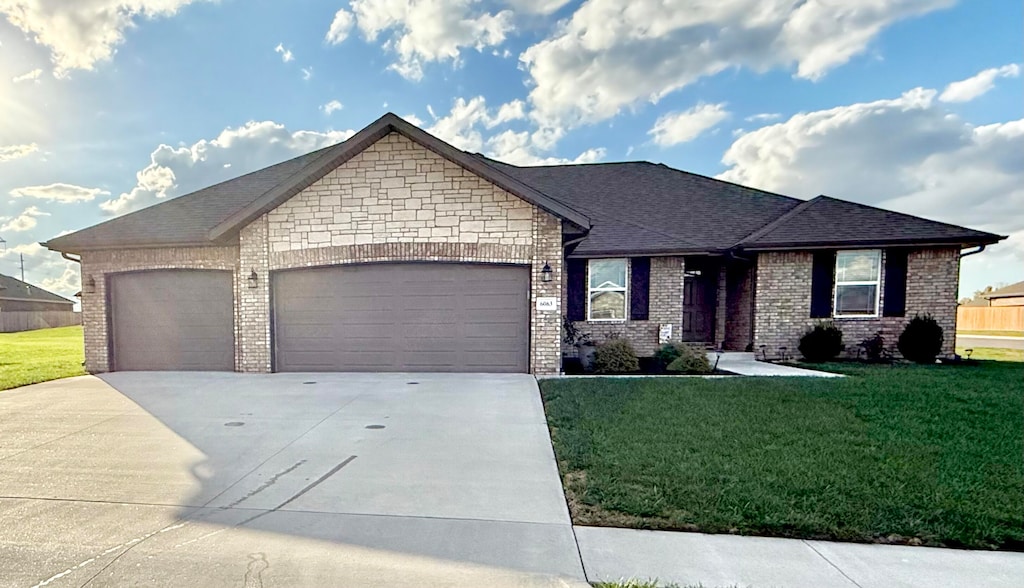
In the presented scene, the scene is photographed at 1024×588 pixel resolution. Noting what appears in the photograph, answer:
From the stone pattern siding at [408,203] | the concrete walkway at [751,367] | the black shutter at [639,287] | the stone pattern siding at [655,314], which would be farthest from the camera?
the black shutter at [639,287]

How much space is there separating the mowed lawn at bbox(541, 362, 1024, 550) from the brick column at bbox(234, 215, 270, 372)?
6373mm

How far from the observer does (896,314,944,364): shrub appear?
983 cm

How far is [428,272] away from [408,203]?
149cm

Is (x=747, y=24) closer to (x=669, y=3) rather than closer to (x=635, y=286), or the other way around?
(x=669, y=3)

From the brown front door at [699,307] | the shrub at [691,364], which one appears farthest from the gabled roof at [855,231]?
the shrub at [691,364]

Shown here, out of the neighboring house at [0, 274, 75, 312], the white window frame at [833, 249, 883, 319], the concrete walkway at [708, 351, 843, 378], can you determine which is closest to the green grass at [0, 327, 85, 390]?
the concrete walkway at [708, 351, 843, 378]

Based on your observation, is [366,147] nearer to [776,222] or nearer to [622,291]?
[622,291]

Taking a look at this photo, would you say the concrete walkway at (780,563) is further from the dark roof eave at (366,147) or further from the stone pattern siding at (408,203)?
the stone pattern siding at (408,203)

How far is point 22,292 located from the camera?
35.7 meters

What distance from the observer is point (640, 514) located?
3.01 m

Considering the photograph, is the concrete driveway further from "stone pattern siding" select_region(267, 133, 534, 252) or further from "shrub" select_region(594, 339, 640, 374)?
"stone pattern siding" select_region(267, 133, 534, 252)

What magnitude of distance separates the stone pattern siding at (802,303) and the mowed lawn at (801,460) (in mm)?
3331

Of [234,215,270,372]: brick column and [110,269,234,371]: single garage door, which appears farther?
[110,269,234,371]: single garage door

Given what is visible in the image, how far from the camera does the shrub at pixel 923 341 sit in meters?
9.83
